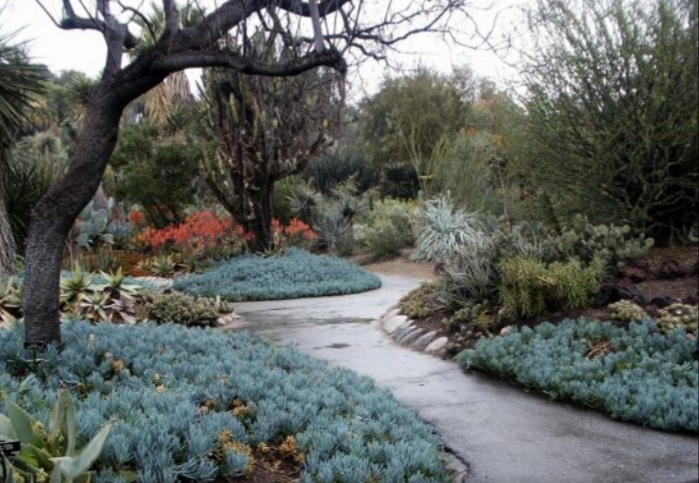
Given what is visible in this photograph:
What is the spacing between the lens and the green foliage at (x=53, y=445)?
2916 mm

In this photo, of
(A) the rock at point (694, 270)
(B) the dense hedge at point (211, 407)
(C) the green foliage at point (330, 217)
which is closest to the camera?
(A) the rock at point (694, 270)

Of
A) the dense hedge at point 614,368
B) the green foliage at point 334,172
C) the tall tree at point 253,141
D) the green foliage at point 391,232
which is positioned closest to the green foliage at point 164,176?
the tall tree at point 253,141

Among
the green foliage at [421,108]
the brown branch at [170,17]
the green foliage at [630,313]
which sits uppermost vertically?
the green foliage at [421,108]

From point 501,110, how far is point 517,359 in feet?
21.4

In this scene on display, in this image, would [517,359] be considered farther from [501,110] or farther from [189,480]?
[501,110]

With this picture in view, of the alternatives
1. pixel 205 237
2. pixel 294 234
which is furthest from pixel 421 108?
pixel 205 237

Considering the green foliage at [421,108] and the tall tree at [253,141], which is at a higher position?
the green foliage at [421,108]

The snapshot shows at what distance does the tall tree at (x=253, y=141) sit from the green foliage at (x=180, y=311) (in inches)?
221

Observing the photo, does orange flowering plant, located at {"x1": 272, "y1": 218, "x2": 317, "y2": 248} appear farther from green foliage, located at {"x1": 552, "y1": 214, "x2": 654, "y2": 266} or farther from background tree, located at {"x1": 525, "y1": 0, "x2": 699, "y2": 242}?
background tree, located at {"x1": 525, "y1": 0, "x2": 699, "y2": 242}

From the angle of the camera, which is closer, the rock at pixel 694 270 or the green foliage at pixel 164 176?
the rock at pixel 694 270

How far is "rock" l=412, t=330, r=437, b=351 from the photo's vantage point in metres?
7.14

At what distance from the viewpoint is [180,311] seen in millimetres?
8992

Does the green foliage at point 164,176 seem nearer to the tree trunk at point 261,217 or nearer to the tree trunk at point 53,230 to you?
the tree trunk at point 261,217

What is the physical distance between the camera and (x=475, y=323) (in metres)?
6.88
